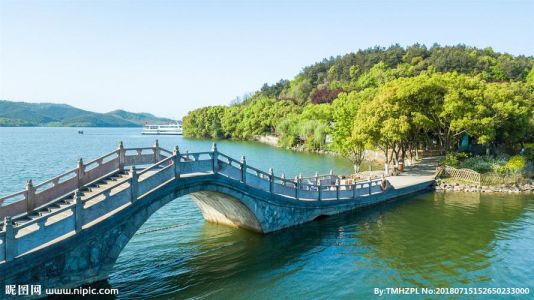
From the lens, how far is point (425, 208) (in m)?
25.9

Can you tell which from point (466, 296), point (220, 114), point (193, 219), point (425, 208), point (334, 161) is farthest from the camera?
point (220, 114)

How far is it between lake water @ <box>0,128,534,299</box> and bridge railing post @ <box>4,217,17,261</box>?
326 cm

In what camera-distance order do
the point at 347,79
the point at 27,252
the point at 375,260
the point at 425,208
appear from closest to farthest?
the point at 27,252 → the point at 375,260 → the point at 425,208 → the point at 347,79

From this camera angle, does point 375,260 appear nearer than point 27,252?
No

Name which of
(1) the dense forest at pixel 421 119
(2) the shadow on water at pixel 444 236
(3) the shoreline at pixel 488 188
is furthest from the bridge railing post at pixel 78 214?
(3) the shoreline at pixel 488 188

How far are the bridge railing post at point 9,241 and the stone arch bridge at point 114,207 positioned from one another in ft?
0.08

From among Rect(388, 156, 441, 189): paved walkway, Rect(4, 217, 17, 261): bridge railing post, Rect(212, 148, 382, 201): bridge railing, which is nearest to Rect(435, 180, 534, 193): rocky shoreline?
Rect(388, 156, 441, 189): paved walkway

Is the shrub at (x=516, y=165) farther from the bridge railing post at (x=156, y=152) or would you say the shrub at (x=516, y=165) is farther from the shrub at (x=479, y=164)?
the bridge railing post at (x=156, y=152)

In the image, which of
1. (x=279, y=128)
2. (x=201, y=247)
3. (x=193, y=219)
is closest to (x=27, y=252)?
(x=201, y=247)

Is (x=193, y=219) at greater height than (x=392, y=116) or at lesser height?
lesser

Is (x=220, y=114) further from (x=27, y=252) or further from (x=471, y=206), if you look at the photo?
(x=27, y=252)

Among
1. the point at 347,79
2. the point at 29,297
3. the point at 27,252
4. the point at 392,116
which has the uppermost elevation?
the point at 347,79

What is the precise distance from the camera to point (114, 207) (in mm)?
13438

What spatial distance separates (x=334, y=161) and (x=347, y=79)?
9006 cm
